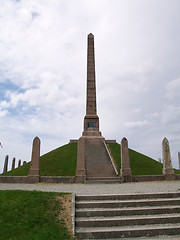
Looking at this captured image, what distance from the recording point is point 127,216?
7.43 metres

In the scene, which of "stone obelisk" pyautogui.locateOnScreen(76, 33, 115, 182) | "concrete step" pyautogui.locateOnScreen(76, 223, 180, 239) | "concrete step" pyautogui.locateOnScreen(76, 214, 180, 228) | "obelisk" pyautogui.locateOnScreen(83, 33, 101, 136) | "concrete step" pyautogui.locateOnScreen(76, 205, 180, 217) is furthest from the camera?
"obelisk" pyautogui.locateOnScreen(83, 33, 101, 136)

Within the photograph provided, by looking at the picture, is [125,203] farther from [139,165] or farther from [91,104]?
[91,104]

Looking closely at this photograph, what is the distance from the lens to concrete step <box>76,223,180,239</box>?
646cm

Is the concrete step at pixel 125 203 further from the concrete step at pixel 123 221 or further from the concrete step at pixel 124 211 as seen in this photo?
the concrete step at pixel 123 221

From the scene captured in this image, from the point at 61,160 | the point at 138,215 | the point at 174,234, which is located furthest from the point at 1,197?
the point at 61,160

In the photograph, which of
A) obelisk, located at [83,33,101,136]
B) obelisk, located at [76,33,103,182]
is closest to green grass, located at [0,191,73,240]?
obelisk, located at [76,33,103,182]

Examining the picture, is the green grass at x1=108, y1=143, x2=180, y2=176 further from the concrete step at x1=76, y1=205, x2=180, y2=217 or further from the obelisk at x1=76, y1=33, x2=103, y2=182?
the concrete step at x1=76, y1=205, x2=180, y2=217

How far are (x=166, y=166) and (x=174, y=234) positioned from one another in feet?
33.4

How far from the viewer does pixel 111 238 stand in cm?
645

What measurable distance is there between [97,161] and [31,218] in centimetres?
1479

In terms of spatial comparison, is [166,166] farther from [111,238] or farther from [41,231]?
[41,231]

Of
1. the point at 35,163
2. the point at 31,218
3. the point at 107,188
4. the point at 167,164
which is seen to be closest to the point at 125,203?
the point at 31,218

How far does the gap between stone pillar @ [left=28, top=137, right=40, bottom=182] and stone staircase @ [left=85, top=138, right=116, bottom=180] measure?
4.03 m

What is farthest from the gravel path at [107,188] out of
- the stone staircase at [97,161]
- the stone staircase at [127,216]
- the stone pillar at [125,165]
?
the stone staircase at [97,161]
